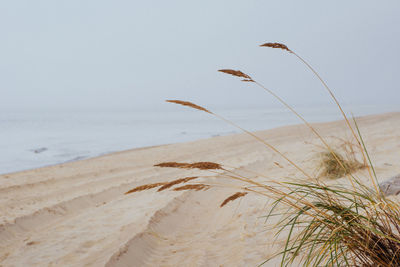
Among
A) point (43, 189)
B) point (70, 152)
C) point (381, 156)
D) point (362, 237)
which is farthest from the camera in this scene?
point (70, 152)

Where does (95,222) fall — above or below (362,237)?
below

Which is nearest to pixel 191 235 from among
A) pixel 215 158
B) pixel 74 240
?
pixel 74 240

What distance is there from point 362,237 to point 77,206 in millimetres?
4456

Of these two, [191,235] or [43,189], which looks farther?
[43,189]

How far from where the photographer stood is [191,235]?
335cm

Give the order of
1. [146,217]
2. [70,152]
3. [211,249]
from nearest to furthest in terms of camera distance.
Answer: [211,249] → [146,217] → [70,152]

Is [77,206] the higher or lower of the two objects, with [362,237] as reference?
lower

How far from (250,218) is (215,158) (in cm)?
598

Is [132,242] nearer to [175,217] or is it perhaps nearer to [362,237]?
[175,217]

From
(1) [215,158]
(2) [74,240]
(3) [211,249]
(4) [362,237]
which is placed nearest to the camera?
(4) [362,237]

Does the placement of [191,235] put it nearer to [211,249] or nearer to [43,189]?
[211,249]

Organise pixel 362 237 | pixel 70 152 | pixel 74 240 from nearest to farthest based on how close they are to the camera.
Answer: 1. pixel 362 237
2. pixel 74 240
3. pixel 70 152

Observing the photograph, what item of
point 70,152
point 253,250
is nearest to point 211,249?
point 253,250

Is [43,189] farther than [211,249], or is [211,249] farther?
[43,189]
